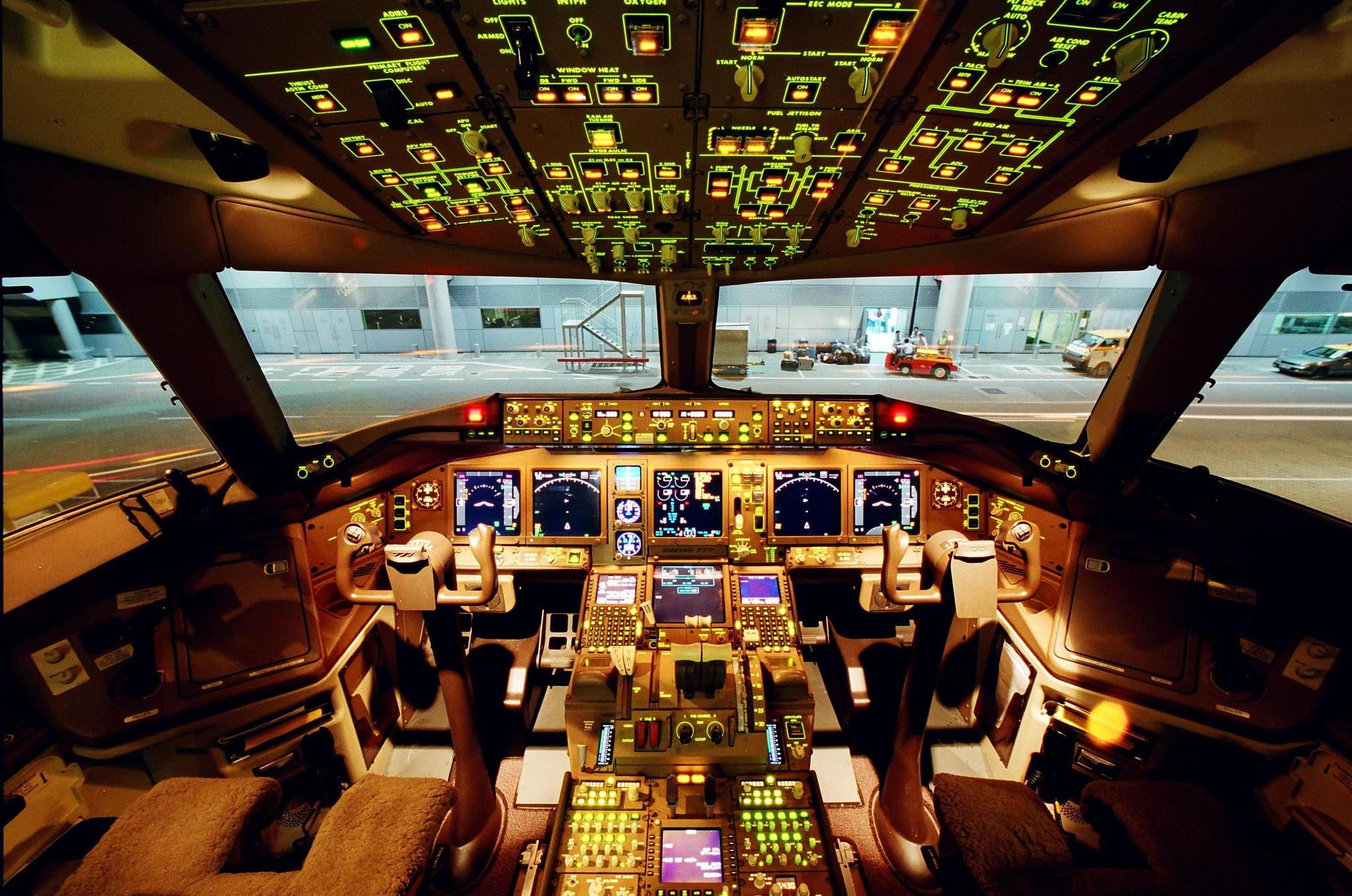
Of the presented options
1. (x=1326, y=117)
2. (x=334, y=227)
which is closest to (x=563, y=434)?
(x=334, y=227)

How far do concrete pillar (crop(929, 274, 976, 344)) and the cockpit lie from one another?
166 cm

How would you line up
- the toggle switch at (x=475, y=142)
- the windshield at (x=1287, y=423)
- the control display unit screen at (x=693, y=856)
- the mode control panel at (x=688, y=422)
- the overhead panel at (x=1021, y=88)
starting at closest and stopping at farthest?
the overhead panel at (x=1021, y=88) → the toggle switch at (x=475, y=142) → the control display unit screen at (x=693, y=856) → the mode control panel at (x=688, y=422) → the windshield at (x=1287, y=423)

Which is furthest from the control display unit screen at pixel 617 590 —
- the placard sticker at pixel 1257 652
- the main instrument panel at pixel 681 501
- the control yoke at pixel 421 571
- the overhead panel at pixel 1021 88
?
the placard sticker at pixel 1257 652

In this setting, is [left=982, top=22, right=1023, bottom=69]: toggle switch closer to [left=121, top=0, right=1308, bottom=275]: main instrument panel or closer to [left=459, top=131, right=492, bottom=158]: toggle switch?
[left=121, top=0, right=1308, bottom=275]: main instrument panel

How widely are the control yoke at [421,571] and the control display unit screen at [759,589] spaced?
1.31 meters

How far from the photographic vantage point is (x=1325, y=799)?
71.7 inches

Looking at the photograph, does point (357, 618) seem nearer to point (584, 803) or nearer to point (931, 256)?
point (584, 803)

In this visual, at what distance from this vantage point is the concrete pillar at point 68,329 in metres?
2.03

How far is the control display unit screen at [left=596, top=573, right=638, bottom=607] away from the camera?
2.72m

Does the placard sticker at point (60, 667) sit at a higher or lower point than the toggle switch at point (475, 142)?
lower

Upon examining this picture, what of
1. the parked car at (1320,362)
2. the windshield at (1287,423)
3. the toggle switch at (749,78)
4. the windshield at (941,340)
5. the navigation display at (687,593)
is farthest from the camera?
the parked car at (1320,362)

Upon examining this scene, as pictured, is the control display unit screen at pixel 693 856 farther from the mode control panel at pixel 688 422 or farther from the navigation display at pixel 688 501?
the mode control panel at pixel 688 422

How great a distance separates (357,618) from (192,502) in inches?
36.5

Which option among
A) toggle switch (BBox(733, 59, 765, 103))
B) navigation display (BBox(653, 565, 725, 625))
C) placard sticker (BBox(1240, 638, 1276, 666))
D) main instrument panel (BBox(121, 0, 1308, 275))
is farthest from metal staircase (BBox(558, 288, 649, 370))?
placard sticker (BBox(1240, 638, 1276, 666))
